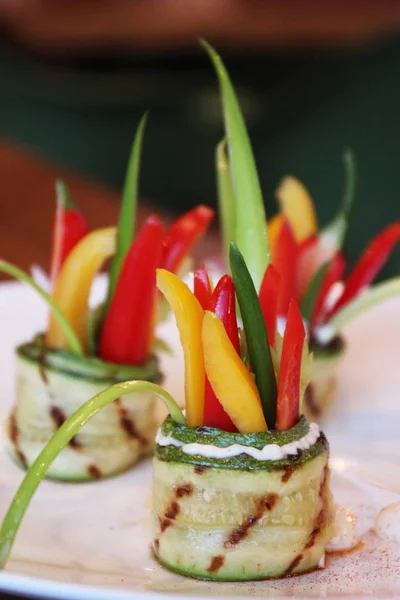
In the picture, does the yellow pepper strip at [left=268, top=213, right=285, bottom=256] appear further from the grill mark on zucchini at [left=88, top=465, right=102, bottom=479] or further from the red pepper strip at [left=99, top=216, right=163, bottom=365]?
the grill mark on zucchini at [left=88, top=465, right=102, bottom=479]

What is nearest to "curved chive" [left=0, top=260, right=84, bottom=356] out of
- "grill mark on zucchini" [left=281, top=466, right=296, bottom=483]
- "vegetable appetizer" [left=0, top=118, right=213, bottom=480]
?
"vegetable appetizer" [left=0, top=118, right=213, bottom=480]

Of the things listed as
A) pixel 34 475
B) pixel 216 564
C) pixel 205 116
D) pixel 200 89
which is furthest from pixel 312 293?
pixel 200 89

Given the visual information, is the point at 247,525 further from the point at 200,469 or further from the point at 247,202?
the point at 247,202

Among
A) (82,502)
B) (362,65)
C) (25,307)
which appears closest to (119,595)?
(82,502)

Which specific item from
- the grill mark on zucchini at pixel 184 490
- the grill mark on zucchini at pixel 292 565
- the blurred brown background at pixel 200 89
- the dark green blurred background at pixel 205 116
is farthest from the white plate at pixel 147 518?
the dark green blurred background at pixel 205 116

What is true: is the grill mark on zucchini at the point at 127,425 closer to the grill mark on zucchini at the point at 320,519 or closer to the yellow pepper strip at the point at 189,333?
the yellow pepper strip at the point at 189,333

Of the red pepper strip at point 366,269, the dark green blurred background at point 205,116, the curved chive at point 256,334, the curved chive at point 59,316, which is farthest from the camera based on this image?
the dark green blurred background at point 205,116
